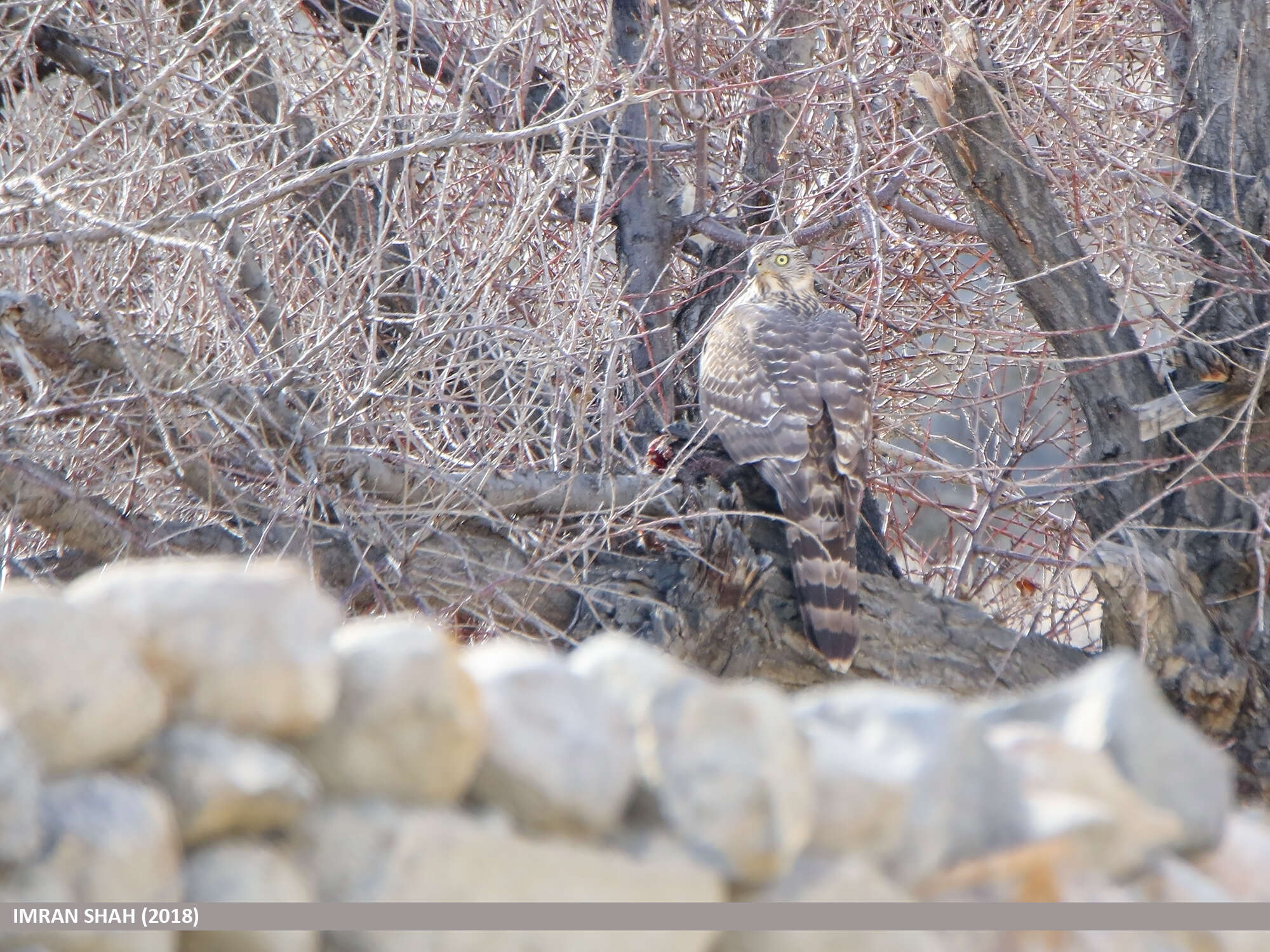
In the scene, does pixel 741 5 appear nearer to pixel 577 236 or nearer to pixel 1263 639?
pixel 577 236

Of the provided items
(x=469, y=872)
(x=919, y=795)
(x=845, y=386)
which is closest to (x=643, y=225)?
(x=845, y=386)

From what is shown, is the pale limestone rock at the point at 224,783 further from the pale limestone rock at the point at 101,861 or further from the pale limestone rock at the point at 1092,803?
the pale limestone rock at the point at 1092,803

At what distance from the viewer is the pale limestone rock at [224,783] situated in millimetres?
1702

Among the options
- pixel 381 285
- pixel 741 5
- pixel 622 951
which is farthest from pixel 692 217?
pixel 622 951

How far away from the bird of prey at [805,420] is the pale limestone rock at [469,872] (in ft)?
8.50

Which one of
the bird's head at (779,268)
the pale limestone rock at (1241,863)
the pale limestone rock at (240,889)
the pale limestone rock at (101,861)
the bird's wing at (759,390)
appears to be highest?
the pale limestone rock at (1241,863)

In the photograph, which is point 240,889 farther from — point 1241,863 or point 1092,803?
point 1241,863

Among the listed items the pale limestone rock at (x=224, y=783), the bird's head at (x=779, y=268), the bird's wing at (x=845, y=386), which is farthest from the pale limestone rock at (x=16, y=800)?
the bird's head at (x=779, y=268)

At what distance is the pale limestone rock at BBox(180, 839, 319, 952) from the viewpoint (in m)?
1.69

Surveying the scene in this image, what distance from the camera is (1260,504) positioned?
408cm

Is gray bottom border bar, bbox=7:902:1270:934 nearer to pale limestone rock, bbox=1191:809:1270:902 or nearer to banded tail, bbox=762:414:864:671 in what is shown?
pale limestone rock, bbox=1191:809:1270:902

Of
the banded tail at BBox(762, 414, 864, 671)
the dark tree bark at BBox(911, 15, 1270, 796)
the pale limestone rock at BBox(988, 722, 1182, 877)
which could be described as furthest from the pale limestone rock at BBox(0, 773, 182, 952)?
the dark tree bark at BBox(911, 15, 1270, 796)

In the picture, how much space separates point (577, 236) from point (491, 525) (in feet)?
5.11

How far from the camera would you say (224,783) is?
170 centimetres
